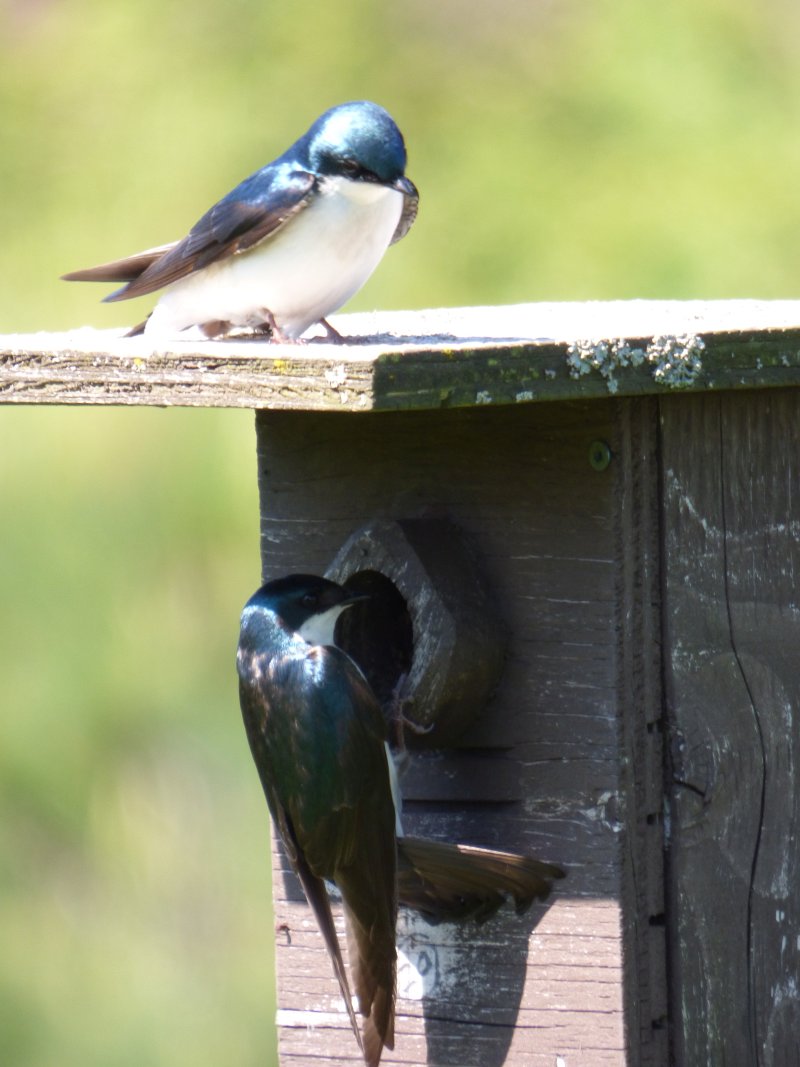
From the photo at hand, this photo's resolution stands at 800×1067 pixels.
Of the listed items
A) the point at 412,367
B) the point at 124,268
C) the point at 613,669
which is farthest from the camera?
the point at 124,268

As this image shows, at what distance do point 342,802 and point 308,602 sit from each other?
Result: 0.23 m

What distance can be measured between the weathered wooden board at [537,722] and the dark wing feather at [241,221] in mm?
213

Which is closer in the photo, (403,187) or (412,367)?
(412,367)

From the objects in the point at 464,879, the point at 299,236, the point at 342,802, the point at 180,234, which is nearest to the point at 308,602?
the point at 342,802

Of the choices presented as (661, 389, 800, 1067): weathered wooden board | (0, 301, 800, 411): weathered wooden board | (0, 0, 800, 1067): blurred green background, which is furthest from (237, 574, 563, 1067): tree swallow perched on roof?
(0, 0, 800, 1067): blurred green background

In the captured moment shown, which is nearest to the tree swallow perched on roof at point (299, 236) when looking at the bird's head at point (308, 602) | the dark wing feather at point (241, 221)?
the dark wing feather at point (241, 221)

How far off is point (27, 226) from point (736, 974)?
271 cm

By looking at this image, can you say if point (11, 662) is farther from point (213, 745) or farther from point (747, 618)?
point (747, 618)

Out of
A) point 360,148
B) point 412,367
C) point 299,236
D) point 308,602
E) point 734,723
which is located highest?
point 360,148

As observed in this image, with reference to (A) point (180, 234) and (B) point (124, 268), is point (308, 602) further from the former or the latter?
(A) point (180, 234)

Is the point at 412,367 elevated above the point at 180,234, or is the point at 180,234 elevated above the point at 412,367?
the point at 180,234

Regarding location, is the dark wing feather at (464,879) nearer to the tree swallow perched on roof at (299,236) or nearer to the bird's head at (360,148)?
the tree swallow perched on roof at (299,236)

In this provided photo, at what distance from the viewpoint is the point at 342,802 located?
7.12 ft

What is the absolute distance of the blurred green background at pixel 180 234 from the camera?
3.57 m
